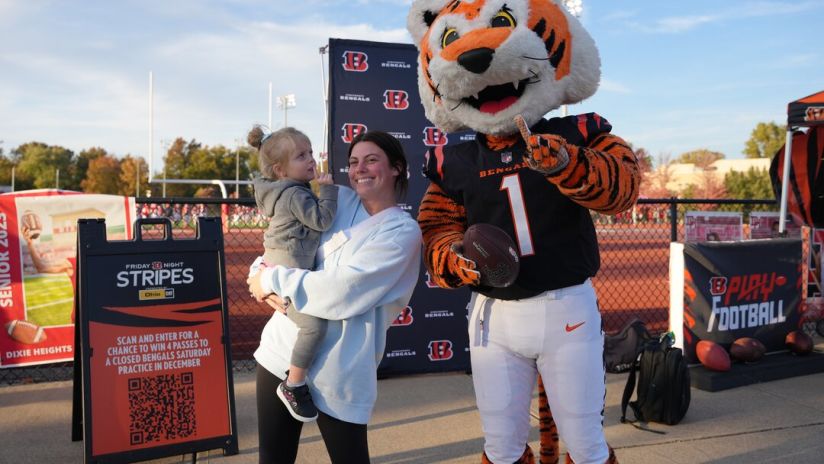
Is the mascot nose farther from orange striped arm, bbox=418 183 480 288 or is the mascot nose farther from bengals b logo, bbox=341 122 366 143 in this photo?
bengals b logo, bbox=341 122 366 143

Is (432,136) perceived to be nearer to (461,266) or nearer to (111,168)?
(461,266)

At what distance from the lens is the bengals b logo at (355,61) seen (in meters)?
5.07

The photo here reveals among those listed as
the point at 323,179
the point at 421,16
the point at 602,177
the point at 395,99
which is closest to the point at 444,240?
the point at 323,179

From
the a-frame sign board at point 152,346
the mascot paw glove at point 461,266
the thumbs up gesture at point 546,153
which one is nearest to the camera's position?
the thumbs up gesture at point 546,153

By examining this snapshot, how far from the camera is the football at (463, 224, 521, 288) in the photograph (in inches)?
81.0

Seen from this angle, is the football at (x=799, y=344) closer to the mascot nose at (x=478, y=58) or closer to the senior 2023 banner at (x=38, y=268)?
the mascot nose at (x=478, y=58)

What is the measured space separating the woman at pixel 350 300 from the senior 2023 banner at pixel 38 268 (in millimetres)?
3231

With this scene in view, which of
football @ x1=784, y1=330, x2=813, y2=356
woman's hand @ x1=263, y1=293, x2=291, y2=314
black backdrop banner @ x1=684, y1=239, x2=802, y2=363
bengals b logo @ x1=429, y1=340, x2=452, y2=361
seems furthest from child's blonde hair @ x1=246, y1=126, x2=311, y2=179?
football @ x1=784, y1=330, x2=813, y2=356

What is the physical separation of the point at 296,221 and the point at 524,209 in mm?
849

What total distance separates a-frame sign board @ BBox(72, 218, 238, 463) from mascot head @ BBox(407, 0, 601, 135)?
5.91 feet

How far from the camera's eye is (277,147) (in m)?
2.55

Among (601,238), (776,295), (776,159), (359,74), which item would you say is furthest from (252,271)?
(601,238)

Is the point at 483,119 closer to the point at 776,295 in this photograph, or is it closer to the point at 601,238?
the point at 776,295

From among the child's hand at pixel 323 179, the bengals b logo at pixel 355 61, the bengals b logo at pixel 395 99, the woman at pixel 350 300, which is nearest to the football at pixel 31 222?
the bengals b logo at pixel 355 61
